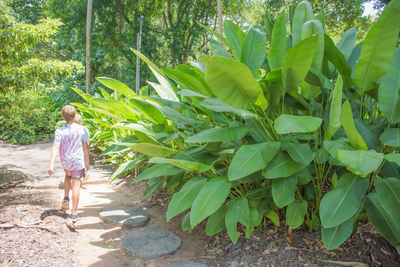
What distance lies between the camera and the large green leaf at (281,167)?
1.78 metres

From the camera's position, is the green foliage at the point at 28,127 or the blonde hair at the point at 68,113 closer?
the blonde hair at the point at 68,113

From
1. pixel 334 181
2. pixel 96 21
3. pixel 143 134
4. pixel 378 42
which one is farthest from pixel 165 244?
pixel 96 21

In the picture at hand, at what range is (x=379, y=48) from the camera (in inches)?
66.9

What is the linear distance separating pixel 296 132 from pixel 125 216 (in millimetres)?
2198

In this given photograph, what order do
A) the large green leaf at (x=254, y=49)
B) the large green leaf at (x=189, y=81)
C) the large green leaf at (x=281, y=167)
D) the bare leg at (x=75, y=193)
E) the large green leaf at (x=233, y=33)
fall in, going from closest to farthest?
1. the large green leaf at (x=281, y=167)
2. the large green leaf at (x=254, y=49)
3. the large green leaf at (x=189, y=81)
4. the large green leaf at (x=233, y=33)
5. the bare leg at (x=75, y=193)

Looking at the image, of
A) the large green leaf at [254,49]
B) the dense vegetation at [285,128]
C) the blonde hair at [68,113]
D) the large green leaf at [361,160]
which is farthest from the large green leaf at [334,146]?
the blonde hair at [68,113]

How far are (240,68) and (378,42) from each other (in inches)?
34.7

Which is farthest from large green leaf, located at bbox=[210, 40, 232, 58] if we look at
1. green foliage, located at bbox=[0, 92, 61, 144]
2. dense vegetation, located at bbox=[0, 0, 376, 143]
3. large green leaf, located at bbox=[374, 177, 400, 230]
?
dense vegetation, located at bbox=[0, 0, 376, 143]

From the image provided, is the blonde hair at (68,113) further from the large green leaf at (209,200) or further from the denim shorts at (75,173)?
the large green leaf at (209,200)

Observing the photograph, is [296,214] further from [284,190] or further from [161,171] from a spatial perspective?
[161,171]

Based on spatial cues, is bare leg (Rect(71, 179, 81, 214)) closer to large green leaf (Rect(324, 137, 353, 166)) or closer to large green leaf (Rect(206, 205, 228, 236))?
large green leaf (Rect(206, 205, 228, 236))

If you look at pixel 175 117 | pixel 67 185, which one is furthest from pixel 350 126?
pixel 67 185

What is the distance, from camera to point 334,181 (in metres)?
2.00

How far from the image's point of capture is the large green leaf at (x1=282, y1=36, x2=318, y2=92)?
62.1 inches
